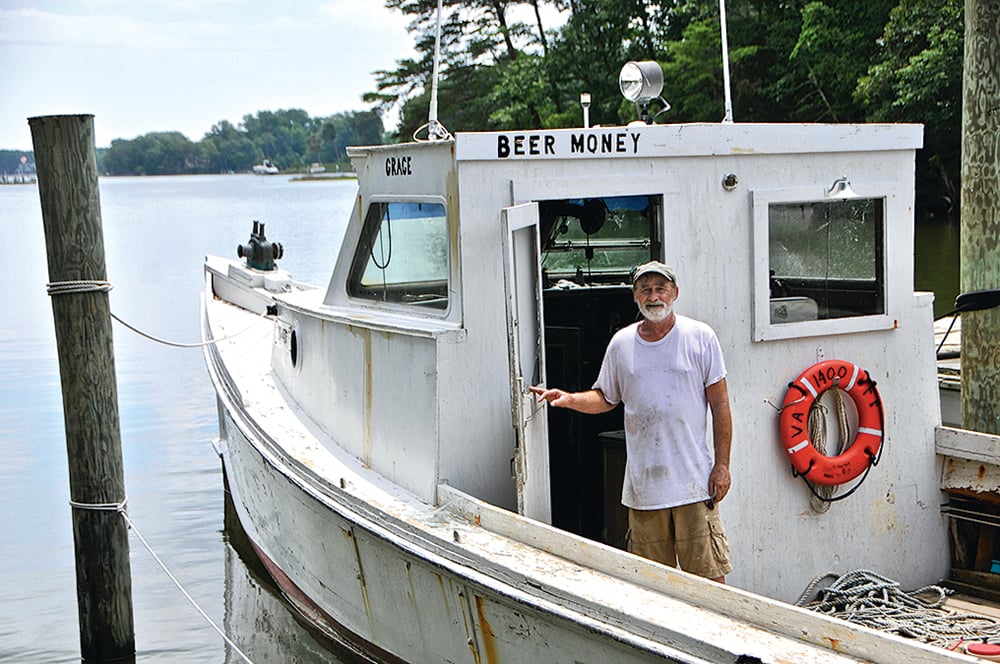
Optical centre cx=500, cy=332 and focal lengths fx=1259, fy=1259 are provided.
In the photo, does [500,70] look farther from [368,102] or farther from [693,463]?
[693,463]

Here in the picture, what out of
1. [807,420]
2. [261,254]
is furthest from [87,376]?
[261,254]

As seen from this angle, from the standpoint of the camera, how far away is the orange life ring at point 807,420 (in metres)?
5.67

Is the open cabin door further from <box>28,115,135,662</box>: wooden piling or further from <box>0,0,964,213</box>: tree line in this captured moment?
<box>0,0,964,213</box>: tree line

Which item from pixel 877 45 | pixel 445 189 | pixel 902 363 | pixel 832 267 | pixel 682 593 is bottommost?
pixel 682 593

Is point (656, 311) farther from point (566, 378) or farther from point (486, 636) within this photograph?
point (566, 378)

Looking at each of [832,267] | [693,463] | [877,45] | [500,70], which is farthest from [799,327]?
[500,70]

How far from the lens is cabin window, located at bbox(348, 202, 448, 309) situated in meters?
5.80

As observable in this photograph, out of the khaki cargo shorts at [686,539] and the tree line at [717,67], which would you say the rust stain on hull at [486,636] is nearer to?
the khaki cargo shorts at [686,539]

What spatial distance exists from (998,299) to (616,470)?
2.40 metres

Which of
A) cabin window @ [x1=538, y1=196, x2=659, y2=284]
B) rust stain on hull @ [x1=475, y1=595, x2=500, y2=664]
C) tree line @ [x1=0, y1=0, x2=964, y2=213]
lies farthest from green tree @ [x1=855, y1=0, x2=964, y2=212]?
rust stain on hull @ [x1=475, y1=595, x2=500, y2=664]

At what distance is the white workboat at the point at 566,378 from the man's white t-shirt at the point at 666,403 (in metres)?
0.42

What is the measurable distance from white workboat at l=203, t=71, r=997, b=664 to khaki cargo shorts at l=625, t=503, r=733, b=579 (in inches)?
17.0

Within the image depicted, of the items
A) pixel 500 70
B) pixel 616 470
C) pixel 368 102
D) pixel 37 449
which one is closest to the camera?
pixel 616 470

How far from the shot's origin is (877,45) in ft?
110
